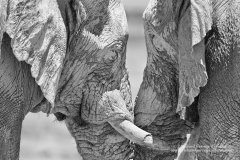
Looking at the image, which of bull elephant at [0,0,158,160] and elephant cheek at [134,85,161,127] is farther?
elephant cheek at [134,85,161,127]

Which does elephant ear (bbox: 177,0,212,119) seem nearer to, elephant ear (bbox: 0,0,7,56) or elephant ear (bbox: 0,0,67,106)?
elephant ear (bbox: 0,0,67,106)

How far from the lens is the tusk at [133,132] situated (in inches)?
173

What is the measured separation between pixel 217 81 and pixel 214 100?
0.08m

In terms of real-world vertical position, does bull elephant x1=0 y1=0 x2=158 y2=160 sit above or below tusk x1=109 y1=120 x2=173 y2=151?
above

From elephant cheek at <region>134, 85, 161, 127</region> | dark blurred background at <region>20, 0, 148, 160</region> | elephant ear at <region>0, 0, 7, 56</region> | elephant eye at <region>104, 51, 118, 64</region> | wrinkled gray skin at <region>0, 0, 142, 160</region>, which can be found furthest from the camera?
dark blurred background at <region>20, 0, 148, 160</region>

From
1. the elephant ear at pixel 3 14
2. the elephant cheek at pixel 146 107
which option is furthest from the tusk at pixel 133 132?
the elephant ear at pixel 3 14

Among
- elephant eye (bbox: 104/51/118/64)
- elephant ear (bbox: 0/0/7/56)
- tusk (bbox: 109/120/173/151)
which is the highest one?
elephant ear (bbox: 0/0/7/56)

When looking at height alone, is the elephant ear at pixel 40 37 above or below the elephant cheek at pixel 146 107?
above

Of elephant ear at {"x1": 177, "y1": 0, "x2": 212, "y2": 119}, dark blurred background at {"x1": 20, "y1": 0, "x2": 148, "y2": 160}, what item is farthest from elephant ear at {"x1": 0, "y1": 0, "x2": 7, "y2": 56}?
dark blurred background at {"x1": 20, "y1": 0, "x2": 148, "y2": 160}

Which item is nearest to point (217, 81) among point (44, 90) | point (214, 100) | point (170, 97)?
point (214, 100)

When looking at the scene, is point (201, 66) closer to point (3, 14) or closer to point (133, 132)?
point (133, 132)

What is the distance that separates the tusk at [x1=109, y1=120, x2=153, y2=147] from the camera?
4402mm

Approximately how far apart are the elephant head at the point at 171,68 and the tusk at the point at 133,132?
0.38 ft

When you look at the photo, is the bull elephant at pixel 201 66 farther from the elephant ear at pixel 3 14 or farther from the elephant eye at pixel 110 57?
the elephant ear at pixel 3 14
